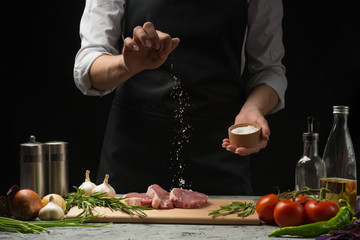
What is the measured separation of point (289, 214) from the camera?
4.85 ft

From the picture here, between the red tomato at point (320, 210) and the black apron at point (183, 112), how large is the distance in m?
0.77

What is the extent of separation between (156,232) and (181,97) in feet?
3.00

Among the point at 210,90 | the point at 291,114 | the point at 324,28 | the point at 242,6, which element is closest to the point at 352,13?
the point at 324,28

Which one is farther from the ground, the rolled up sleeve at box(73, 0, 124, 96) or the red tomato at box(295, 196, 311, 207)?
the rolled up sleeve at box(73, 0, 124, 96)

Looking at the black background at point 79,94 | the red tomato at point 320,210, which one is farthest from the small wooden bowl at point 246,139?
the black background at point 79,94

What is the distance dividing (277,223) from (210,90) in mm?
916

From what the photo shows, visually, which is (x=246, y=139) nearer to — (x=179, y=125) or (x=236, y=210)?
(x=236, y=210)

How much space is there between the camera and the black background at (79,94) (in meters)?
3.33

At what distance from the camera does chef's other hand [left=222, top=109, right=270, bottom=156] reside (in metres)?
1.87

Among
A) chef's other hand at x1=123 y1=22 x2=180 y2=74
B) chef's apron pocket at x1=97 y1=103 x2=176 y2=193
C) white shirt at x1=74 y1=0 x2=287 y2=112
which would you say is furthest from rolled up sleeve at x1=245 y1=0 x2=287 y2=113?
chef's other hand at x1=123 y1=22 x2=180 y2=74

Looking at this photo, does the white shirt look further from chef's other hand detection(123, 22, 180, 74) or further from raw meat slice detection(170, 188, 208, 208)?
raw meat slice detection(170, 188, 208, 208)

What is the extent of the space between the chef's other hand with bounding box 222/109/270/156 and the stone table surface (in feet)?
1.20

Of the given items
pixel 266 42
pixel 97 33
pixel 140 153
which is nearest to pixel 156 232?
pixel 140 153

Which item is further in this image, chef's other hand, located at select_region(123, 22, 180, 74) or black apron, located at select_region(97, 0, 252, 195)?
black apron, located at select_region(97, 0, 252, 195)
